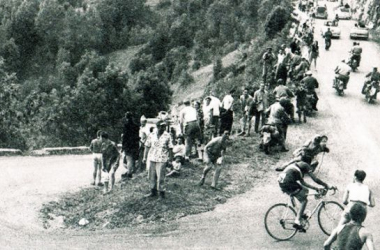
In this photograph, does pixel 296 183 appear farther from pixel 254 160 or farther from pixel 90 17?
pixel 90 17

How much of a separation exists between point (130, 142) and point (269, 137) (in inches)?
165

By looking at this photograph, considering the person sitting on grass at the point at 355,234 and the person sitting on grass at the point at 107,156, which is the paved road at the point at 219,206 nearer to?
the person sitting on grass at the point at 107,156

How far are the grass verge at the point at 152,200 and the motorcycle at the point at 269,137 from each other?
1.45 feet

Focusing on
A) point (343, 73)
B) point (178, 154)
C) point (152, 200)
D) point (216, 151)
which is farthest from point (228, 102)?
point (343, 73)

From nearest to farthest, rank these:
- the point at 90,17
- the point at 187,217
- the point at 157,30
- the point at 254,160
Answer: the point at 187,217 → the point at 254,160 → the point at 157,30 → the point at 90,17

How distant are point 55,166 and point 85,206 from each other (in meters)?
4.85

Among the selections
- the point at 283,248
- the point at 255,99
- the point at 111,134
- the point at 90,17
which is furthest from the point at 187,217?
the point at 90,17

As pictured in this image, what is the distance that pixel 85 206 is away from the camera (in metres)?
15.7

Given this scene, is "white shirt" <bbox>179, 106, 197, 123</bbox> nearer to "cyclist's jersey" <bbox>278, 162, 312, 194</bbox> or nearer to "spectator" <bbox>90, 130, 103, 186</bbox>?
"spectator" <bbox>90, 130, 103, 186</bbox>

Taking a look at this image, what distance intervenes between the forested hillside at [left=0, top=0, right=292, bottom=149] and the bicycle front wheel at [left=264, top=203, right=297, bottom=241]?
22.1 meters

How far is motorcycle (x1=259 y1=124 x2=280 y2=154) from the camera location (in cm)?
1827

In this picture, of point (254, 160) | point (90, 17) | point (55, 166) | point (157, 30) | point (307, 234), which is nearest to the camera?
point (307, 234)

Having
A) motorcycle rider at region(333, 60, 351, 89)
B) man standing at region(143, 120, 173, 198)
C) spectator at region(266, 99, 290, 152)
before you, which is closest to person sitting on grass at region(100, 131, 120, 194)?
man standing at region(143, 120, 173, 198)

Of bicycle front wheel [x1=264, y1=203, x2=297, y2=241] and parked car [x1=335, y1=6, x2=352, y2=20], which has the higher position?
parked car [x1=335, y1=6, x2=352, y2=20]
